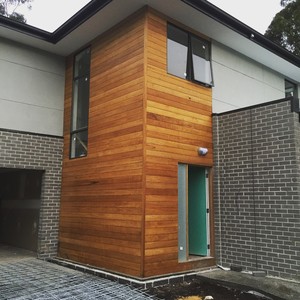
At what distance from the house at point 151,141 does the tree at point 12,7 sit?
11934 millimetres

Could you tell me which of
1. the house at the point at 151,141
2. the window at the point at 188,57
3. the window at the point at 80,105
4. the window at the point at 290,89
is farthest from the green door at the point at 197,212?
the window at the point at 290,89

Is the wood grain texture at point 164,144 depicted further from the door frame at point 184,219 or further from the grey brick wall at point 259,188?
the grey brick wall at point 259,188

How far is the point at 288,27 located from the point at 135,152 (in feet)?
50.1

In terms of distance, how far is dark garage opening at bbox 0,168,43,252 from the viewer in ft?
26.8

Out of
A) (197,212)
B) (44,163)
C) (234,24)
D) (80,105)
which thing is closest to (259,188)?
(197,212)

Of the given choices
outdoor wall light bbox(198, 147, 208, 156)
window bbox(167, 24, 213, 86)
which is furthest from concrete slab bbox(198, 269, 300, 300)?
Result: window bbox(167, 24, 213, 86)

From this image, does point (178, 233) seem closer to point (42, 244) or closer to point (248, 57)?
point (42, 244)

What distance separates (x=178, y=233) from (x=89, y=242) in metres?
1.81

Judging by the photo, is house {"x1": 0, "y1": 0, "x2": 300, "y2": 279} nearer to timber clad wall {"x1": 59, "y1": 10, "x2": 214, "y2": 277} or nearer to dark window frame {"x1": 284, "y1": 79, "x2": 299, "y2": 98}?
timber clad wall {"x1": 59, "y1": 10, "x2": 214, "y2": 277}

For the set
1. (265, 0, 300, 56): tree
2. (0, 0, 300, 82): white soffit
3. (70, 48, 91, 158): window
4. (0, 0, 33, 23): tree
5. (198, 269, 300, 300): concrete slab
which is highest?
(0, 0, 33, 23): tree

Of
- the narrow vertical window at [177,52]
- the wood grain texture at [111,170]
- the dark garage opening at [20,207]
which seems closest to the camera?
the wood grain texture at [111,170]

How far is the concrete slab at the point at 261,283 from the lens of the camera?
4829mm

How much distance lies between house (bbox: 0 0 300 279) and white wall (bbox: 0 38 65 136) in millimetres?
24

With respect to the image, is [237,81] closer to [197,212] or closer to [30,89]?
[197,212]
